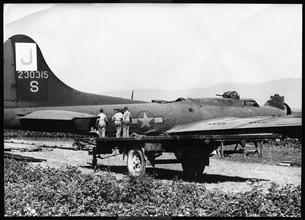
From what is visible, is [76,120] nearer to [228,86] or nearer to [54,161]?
[54,161]

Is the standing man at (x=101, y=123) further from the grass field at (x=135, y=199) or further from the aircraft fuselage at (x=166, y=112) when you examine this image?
the grass field at (x=135, y=199)

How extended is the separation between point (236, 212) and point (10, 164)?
8.39m

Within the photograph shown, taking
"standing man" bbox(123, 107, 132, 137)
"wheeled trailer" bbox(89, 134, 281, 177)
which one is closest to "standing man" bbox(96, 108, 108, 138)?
"standing man" bbox(123, 107, 132, 137)

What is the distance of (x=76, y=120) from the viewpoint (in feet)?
60.3

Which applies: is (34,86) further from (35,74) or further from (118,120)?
(118,120)

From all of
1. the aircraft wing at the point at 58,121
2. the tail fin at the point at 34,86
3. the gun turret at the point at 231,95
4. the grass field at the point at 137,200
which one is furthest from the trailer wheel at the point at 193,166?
the gun turret at the point at 231,95

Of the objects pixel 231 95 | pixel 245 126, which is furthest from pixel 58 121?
pixel 231 95

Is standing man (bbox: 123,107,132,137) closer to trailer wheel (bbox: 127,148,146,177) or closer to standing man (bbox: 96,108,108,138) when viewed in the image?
standing man (bbox: 96,108,108,138)

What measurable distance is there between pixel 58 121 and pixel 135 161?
4.32 metres

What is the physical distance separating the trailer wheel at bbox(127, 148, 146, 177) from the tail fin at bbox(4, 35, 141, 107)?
16.1ft

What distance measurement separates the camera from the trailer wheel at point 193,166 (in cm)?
1584

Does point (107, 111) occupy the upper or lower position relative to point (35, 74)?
lower

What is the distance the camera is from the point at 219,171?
58.9ft

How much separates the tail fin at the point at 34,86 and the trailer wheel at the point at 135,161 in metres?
4.91
